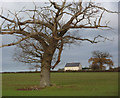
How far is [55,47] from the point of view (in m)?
19.0

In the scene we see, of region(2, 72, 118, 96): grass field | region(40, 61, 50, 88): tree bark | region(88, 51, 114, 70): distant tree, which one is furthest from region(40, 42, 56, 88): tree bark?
region(88, 51, 114, 70): distant tree

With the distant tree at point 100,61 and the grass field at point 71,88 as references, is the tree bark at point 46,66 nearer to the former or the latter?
the grass field at point 71,88

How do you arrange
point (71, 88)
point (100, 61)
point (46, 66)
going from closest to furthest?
point (71, 88) < point (46, 66) < point (100, 61)

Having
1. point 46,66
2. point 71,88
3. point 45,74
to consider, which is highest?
point 46,66

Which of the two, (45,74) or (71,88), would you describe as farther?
(45,74)

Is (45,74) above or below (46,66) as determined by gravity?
below

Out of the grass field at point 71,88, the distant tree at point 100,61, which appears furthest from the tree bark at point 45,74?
the distant tree at point 100,61

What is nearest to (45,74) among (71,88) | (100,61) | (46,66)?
(46,66)

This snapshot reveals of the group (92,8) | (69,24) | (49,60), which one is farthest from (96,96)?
(92,8)

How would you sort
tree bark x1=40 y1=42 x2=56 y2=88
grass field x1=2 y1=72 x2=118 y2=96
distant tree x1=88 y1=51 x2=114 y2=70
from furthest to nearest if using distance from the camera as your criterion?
1. distant tree x1=88 y1=51 x2=114 y2=70
2. tree bark x1=40 y1=42 x2=56 y2=88
3. grass field x1=2 y1=72 x2=118 y2=96

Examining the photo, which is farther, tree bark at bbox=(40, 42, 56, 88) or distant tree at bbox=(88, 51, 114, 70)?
distant tree at bbox=(88, 51, 114, 70)

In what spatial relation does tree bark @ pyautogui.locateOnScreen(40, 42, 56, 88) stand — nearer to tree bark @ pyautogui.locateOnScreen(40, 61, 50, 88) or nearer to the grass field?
tree bark @ pyautogui.locateOnScreen(40, 61, 50, 88)

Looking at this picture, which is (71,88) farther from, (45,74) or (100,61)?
(100,61)

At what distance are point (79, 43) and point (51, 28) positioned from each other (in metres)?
2.81
